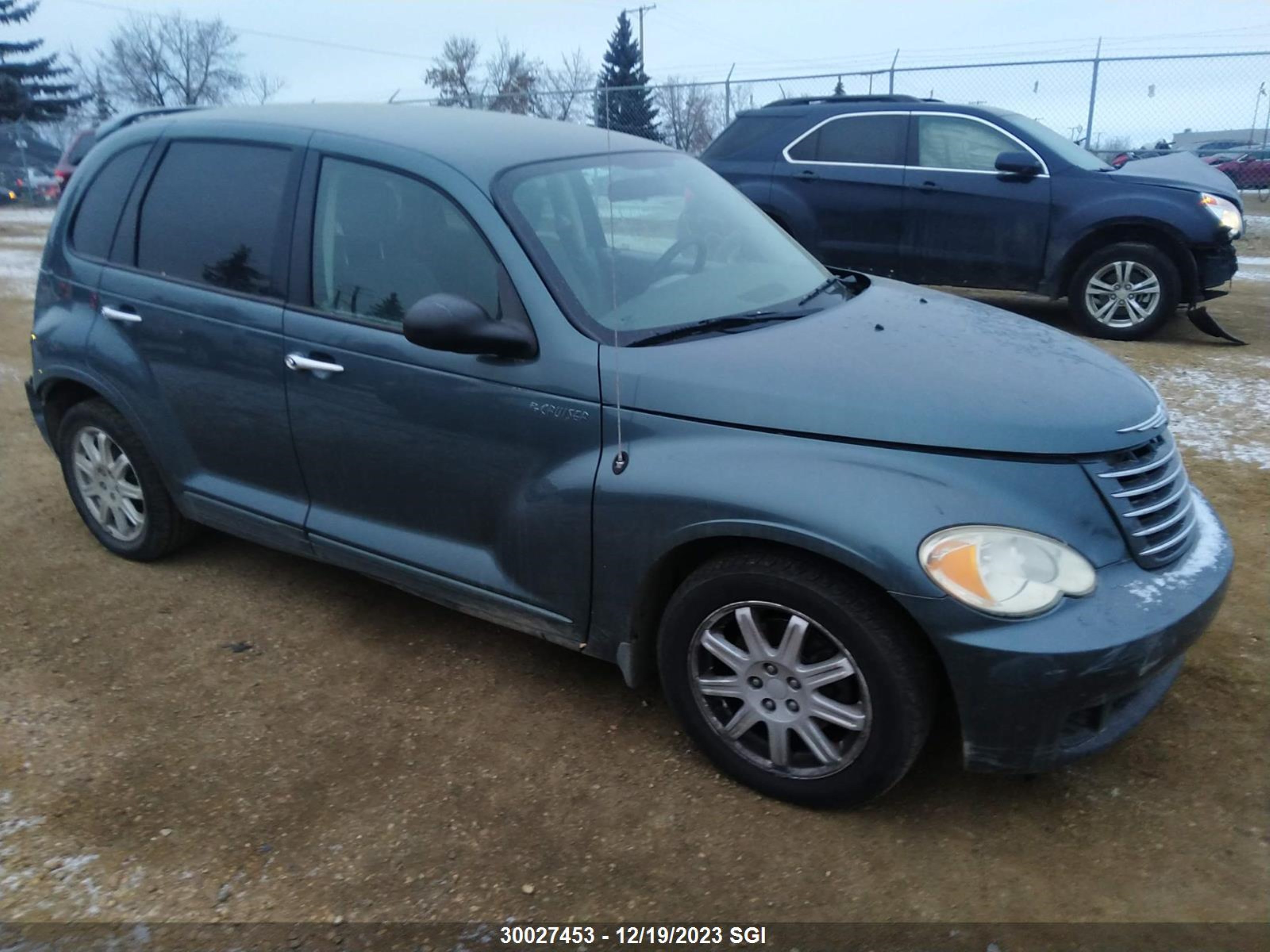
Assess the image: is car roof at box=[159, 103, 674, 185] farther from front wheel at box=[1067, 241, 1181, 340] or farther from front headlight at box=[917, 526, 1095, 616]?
front wheel at box=[1067, 241, 1181, 340]

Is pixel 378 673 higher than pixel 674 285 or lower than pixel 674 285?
lower

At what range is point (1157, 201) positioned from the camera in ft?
26.1

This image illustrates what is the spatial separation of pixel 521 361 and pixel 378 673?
1.31 metres

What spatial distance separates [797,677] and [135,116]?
379cm

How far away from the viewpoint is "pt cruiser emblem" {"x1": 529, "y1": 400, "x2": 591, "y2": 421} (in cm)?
297

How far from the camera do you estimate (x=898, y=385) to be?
274 cm

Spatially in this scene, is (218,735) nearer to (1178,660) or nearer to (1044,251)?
(1178,660)

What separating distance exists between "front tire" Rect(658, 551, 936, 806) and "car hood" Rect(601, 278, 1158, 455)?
41 cm

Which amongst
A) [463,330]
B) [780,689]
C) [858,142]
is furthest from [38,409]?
[858,142]

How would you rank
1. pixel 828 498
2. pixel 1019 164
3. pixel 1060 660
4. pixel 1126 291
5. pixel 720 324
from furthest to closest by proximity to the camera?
pixel 1019 164 → pixel 1126 291 → pixel 720 324 → pixel 828 498 → pixel 1060 660

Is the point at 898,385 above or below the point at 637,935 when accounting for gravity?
above

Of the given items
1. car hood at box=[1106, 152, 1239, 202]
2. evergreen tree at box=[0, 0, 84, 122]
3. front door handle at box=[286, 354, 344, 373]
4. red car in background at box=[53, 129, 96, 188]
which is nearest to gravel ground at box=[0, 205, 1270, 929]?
front door handle at box=[286, 354, 344, 373]

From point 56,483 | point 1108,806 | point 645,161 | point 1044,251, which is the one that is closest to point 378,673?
point 645,161

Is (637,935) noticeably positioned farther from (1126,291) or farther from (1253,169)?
(1253,169)
